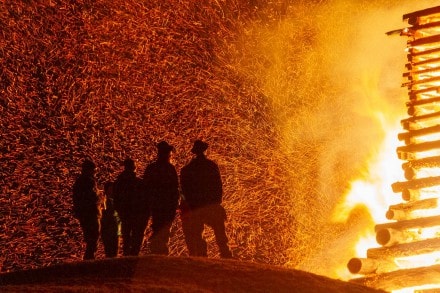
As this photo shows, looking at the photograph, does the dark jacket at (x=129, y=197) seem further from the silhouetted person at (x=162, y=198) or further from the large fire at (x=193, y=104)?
the large fire at (x=193, y=104)

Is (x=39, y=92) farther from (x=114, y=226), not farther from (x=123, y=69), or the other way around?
(x=114, y=226)

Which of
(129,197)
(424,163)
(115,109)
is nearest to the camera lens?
(129,197)

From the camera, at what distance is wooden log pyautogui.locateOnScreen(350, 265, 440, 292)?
1194cm

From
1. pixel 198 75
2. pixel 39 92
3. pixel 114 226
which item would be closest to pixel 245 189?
pixel 198 75

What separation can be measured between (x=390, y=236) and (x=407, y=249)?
0.34 m

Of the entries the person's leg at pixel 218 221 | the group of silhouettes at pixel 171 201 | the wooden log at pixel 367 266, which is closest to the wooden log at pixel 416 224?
the wooden log at pixel 367 266

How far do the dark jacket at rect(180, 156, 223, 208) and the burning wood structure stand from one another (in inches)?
92.6

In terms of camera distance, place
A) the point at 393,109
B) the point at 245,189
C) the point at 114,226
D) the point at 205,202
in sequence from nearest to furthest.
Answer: the point at 205,202, the point at 114,226, the point at 393,109, the point at 245,189

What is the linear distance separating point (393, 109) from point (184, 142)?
600 cm

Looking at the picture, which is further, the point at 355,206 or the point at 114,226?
the point at 355,206

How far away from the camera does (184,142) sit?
72.7 ft

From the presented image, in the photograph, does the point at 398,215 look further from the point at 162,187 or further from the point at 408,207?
the point at 162,187

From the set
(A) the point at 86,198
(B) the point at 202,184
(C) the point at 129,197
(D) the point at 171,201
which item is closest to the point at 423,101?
(B) the point at 202,184

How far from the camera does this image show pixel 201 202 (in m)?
12.2
